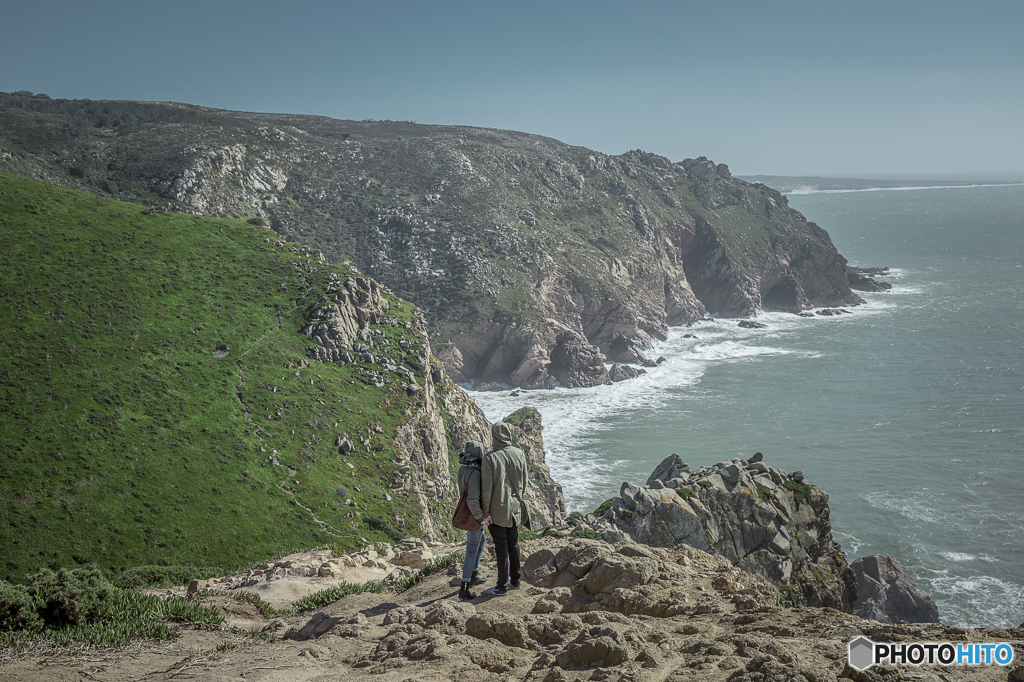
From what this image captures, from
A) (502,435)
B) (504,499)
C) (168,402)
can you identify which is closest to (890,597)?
(504,499)

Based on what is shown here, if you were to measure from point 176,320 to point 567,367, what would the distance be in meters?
51.5

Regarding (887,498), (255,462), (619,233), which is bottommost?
(887,498)

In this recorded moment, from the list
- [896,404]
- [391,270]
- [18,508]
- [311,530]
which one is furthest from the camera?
[391,270]

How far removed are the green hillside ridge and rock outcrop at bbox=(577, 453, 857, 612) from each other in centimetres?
1616

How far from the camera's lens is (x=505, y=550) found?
1032cm

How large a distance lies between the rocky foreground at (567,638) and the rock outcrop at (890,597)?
26.7 m

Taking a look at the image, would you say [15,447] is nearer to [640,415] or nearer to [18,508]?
[18,508]

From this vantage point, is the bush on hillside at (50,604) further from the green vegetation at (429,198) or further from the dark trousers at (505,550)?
the green vegetation at (429,198)

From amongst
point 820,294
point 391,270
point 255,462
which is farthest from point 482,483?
point 820,294

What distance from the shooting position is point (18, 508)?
79.2 feet

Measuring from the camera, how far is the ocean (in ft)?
128

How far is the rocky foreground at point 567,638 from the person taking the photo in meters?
6.98

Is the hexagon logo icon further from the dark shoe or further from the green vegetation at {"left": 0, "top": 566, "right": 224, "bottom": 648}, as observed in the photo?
A: the green vegetation at {"left": 0, "top": 566, "right": 224, "bottom": 648}

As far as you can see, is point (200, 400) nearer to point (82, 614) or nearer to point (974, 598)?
point (82, 614)
